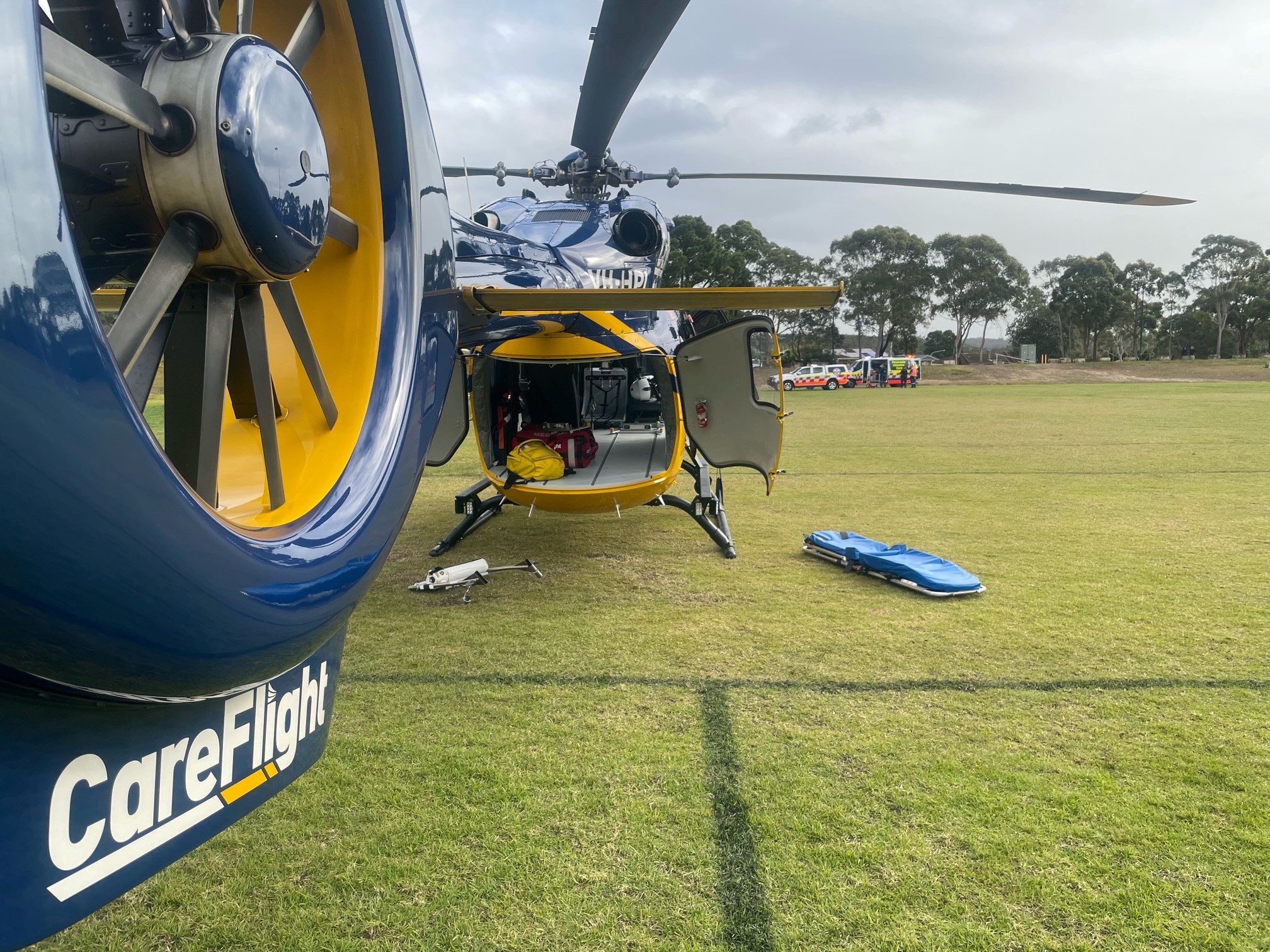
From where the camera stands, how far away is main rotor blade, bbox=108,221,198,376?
3.25 feet

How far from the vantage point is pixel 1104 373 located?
1736 inches

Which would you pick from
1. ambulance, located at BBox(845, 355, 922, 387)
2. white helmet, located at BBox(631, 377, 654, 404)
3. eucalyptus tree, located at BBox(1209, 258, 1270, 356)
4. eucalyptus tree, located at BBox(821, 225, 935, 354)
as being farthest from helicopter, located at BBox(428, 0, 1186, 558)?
eucalyptus tree, located at BBox(1209, 258, 1270, 356)

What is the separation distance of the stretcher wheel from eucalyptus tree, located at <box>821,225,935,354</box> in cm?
5690

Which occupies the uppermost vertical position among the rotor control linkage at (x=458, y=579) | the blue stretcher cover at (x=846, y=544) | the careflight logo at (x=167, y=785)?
the careflight logo at (x=167, y=785)

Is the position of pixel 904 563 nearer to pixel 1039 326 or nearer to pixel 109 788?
pixel 109 788

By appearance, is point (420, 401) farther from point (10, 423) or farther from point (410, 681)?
point (410, 681)

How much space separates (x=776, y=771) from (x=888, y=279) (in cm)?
5746

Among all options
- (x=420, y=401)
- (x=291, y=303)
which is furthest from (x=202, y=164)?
(x=420, y=401)

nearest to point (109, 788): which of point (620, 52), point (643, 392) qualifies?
point (620, 52)

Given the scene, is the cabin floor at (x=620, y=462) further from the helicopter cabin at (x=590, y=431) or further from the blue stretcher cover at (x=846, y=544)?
the blue stretcher cover at (x=846, y=544)

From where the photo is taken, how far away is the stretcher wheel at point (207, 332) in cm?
68

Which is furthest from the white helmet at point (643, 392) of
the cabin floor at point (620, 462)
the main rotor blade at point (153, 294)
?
the main rotor blade at point (153, 294)

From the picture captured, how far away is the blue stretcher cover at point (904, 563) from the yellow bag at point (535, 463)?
1.95 meters

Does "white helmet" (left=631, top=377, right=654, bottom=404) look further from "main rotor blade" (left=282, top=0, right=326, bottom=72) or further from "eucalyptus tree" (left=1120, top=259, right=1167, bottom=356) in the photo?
"eucalyptus tree" (left=1120, top=259, right=1167, bottom=356)
